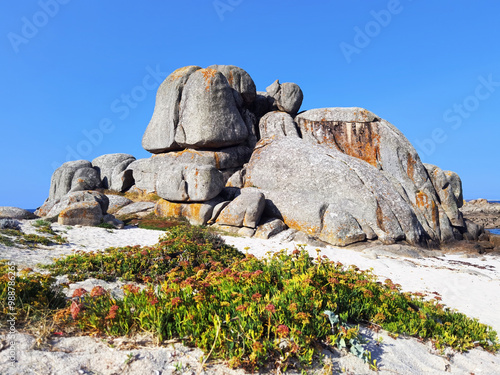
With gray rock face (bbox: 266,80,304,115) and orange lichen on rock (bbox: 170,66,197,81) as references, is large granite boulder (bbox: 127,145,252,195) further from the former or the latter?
orange lichen on rock (bbox: 170,66,197,81)

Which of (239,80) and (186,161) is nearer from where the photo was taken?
(186,161)

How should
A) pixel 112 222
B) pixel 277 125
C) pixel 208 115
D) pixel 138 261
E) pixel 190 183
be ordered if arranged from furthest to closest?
pixel 277 125, pixel 208 115, pixel 190 183, pixel 112 222, pixel 138 261

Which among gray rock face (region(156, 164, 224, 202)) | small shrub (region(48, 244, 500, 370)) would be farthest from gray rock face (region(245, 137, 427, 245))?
small shrub (region(48, 244, 500, 370))

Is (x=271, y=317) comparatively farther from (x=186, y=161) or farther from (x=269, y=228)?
(x=186, y=161)

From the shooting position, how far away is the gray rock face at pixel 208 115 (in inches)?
889

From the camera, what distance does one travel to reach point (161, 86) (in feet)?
82.8

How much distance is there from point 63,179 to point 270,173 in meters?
17.9

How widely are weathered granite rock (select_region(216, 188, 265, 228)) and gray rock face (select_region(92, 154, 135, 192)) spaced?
13.2 meters

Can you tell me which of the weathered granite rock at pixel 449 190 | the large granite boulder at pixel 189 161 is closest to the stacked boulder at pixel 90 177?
the large granite boulder at pixel 189 161

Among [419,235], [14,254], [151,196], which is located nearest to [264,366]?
[14,254]

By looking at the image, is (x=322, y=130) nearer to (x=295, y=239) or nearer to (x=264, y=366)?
(x=295, y=239)

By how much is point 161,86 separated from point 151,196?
337 inches

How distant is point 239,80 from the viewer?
26062 millimetres

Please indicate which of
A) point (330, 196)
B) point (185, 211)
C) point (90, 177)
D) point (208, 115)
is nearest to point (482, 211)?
point (330, 196)
